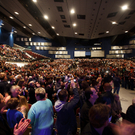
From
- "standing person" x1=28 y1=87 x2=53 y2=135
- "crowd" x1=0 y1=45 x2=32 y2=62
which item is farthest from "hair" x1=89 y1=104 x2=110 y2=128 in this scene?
"crowd" x1=0 y1=45 x2=32 y2=62

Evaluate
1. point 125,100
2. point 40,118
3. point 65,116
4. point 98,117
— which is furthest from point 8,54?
point 98,117

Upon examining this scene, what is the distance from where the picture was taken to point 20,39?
2989 cm

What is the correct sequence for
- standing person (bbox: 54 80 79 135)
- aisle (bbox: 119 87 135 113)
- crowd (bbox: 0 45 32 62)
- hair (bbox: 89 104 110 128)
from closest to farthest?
hair (bbox: 89 104 110 128) → standing person (bbox: 54 80 79 135) → aisle (bbox: 119 87 135 113) → crowd (bbox: 0 45 32 62)

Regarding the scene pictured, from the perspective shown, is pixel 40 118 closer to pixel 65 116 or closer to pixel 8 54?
→ pixel 65 116

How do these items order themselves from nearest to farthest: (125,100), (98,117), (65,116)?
1. (98,117)
2. (65,116)
3. (125,100)

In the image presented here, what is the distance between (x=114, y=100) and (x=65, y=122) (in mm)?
1577

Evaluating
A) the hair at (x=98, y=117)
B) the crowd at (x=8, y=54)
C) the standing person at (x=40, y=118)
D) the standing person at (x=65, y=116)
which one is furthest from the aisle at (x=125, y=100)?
the crowd at (x=8, y=54)

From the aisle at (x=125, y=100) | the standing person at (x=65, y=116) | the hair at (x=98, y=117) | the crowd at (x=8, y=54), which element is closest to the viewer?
the hair at (x=98, y=117)

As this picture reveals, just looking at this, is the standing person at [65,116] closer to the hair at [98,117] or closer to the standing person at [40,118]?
the standing person at [40,118]

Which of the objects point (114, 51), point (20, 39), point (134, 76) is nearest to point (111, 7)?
point (134, 76)

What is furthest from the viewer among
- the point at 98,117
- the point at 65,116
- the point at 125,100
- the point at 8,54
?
the point at 8,54

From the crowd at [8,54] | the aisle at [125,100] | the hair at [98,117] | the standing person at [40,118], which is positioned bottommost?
the aisle at [125,100]

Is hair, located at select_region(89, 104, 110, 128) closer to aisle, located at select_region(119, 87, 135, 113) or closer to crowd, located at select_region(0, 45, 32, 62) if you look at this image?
aisle, located at select_region(119, 87, 135, 113)

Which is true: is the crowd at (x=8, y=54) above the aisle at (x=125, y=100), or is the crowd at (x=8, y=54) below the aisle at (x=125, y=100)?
above
